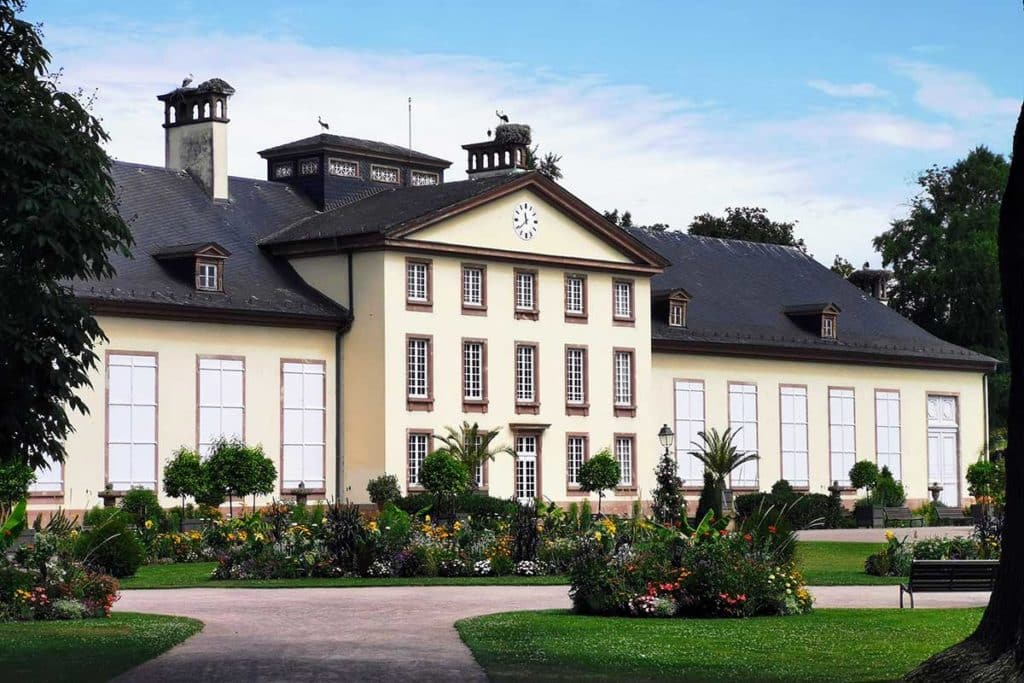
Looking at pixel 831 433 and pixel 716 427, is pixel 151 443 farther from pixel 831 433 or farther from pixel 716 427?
pixel 831 433

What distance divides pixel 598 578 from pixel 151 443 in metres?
24.8

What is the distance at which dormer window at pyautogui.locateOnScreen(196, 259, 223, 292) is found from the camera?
45.9 metres

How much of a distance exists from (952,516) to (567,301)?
12254 mm

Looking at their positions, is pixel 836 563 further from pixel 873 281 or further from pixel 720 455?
pixel 873 281

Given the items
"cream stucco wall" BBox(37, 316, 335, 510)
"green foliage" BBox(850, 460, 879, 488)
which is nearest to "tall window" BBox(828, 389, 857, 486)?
"green foliage" BBox(850, 460, 879, 488)

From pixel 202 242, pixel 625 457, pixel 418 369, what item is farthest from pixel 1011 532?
pixel 625 457

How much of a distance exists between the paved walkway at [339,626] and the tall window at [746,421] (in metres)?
29.4

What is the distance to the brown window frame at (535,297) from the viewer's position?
50906 mm

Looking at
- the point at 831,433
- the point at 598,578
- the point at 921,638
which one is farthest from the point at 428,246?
the point at 921,638

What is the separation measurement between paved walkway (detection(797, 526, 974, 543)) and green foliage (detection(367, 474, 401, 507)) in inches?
374

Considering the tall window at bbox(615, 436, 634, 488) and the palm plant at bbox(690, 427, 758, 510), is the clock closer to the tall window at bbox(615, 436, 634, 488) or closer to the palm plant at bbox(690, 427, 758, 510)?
the tall window at bbox(615, 436, 634, 488)

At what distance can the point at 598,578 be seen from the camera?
21594mm

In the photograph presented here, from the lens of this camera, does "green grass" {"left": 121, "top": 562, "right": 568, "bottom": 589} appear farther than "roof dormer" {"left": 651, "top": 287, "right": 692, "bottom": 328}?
No

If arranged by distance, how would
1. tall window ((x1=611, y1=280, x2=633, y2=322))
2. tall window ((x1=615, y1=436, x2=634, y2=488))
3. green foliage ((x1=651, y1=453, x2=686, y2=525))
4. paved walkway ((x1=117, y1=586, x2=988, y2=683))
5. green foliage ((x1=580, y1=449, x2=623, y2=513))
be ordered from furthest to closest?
tall window ((x1=611, y1=280, x2=633, y2=322)) < tall window ((x1=615, y1=436, x2=634, y2=488)) < green foliage ((x1=580, y1=449, x2=623, y2=513)) < green foliage ((x1=651, y1=453, x2=686, y2=525)) < paved walkway ((x1=117, y1=586, x2=988, y2=683))
